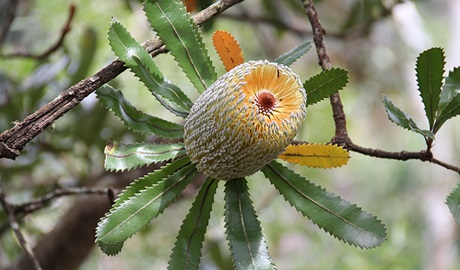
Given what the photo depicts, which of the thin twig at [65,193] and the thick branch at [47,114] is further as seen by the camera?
the thin twig at [65,193]

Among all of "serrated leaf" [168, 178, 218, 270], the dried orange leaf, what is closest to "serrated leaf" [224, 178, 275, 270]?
"serrated leaf" [168, 178, 218, 270]

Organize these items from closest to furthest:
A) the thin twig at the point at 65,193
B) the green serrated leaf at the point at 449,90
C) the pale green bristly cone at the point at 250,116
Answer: the pale green bristly cone at the point at 250,116 → the green serrated leaf at the point at 449,90 → the thin twig at the point at 65,193

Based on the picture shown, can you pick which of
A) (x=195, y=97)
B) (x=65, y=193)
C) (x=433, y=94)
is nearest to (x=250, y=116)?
(x=433, y=94)

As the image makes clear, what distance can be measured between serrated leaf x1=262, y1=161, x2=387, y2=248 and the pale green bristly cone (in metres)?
0.06

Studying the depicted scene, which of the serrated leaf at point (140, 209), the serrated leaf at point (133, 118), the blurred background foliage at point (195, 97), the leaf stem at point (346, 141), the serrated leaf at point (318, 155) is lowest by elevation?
the serrated leaf at point (140, 209)

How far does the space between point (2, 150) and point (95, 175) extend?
89 cm

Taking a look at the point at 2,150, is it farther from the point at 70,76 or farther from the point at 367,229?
the point at 70,76

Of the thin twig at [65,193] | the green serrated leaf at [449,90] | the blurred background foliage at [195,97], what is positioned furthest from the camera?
the blurred background foliage at [195,97]

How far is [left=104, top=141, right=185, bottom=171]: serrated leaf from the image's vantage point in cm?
60

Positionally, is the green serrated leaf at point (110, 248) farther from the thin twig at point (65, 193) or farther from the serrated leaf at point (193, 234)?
the thin twig at point (65, 193)

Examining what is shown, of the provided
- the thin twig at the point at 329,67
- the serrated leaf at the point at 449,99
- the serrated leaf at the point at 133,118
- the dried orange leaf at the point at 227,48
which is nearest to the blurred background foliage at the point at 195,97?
the serrated leaf at the point at 133,118

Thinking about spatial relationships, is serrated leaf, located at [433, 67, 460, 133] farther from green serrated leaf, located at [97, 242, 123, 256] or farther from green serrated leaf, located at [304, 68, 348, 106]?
green serrated leaf, located at [97, 242, 123, 256]

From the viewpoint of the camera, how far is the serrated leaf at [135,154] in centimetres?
60

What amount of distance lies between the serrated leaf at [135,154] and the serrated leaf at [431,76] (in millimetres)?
263
